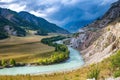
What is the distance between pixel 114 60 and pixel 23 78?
38031 mm

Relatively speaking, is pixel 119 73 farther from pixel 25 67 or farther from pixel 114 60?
pixel 25 67

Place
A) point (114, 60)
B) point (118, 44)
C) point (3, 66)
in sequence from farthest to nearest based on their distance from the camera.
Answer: point (3, 66) → point (118, 44) → point (114, 60)

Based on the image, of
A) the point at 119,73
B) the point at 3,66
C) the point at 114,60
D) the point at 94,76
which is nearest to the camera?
the point at 119,73

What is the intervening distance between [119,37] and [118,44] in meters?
10.3

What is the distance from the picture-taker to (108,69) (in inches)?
4995

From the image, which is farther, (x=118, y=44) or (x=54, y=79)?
(x=118, y=44)

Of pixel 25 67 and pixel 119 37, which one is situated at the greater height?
pixel 119 37

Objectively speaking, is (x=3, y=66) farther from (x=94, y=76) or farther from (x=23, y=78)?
(x=94, y=76)

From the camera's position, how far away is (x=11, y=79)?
128500 mm

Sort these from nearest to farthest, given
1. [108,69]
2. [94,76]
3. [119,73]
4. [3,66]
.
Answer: [119,73]
[94,76]
[108,69]
[3,66]

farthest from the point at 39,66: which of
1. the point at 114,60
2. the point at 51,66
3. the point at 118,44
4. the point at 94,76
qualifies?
the point at 94,76

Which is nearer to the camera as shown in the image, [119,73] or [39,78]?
[119,73]

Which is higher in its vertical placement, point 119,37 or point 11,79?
point 119,37

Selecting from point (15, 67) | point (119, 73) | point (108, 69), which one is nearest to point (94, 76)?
point (119, 73)
